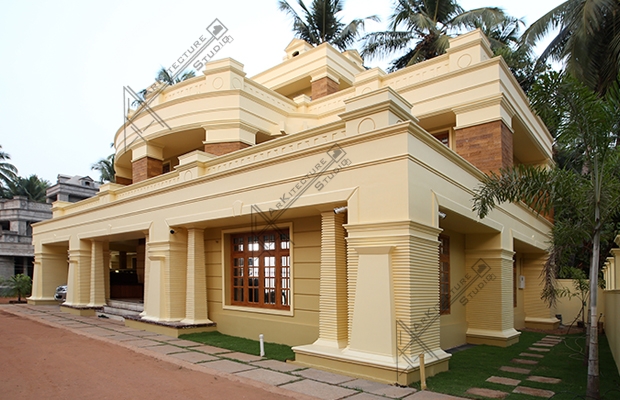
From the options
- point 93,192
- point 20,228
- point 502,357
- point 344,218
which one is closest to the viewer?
point 344,218

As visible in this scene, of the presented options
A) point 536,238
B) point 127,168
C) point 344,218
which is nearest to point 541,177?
point 344,218

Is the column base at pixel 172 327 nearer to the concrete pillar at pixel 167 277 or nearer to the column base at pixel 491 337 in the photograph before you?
the concrete pillar at pixel 167 277

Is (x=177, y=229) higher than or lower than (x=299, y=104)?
lower

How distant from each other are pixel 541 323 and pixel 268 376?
11076 mm

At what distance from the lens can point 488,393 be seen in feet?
20.6

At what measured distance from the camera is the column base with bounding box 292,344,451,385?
253 inches

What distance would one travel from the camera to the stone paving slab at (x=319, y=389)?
5.94 m

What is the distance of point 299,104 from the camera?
15.4 m

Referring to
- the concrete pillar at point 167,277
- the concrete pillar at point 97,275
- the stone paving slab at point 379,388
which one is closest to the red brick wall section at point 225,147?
the concrete pillar at point 167,277

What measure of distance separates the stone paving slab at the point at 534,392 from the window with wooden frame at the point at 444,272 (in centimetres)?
300

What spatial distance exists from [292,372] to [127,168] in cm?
1527

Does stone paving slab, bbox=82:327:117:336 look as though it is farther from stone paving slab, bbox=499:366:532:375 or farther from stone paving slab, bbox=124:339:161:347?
stone paving slab, bbox=499:366:532:375

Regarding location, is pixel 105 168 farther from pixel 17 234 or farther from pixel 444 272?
pixel 444 272

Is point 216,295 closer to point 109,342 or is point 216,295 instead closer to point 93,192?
point 109,342
